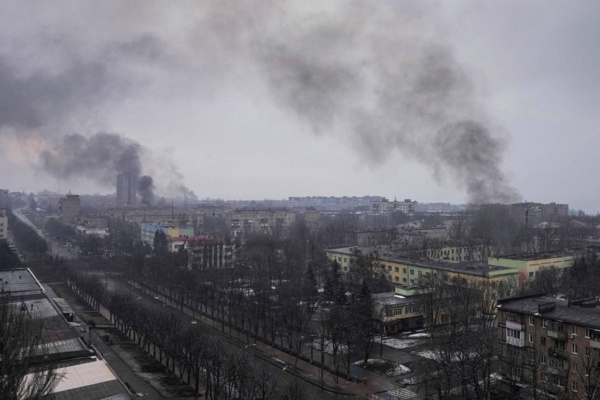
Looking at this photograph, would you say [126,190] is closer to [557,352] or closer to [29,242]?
Answer: [29,242]

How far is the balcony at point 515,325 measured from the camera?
31.4ft

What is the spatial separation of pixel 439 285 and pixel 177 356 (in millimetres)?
7781

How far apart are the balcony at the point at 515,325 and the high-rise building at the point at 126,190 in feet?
202

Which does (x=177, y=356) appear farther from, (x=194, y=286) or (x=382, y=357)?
(x=194, y=286)

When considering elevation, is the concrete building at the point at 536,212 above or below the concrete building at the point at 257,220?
above

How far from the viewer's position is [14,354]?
5.96 m

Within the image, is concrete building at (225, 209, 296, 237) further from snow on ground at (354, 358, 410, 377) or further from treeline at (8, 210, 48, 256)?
snow on ground at (354, 358, 410, 377)

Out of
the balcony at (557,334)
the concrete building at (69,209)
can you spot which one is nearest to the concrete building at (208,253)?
the balcony at (557,334)

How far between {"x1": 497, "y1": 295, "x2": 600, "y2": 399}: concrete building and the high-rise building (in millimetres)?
61613

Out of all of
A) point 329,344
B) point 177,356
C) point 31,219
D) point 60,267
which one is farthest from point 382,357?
point 31,219

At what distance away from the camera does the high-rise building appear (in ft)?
217

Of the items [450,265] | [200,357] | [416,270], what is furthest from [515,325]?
[416,270]

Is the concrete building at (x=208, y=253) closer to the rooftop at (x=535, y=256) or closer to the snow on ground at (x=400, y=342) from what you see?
the snow on ground at (x=400, y=342)

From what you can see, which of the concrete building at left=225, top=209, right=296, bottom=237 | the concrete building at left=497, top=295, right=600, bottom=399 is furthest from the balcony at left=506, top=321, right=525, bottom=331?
the concrete building at left=225, top=209, right=296, bottom=237
